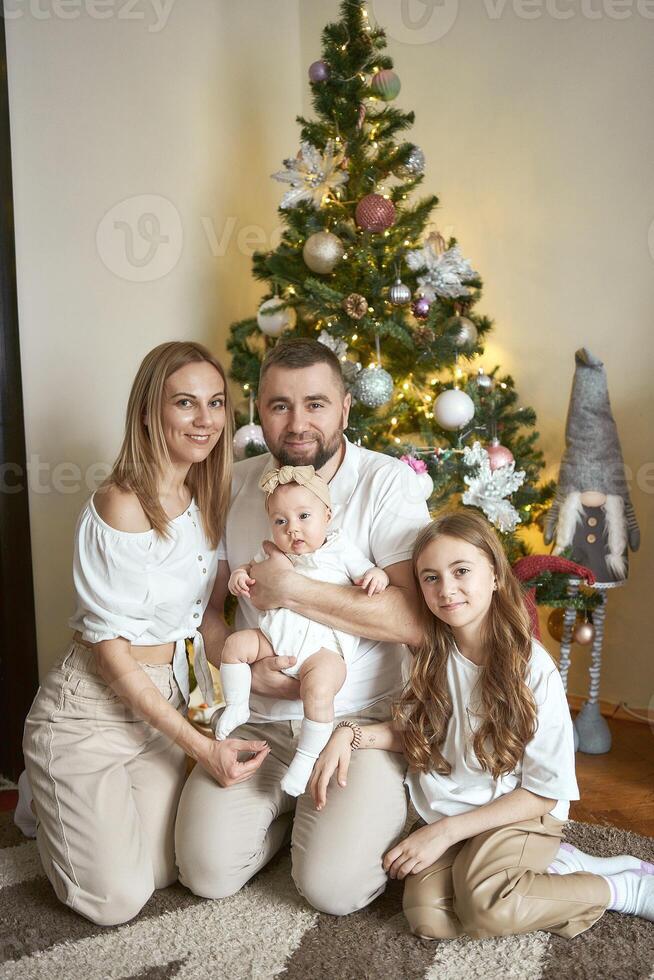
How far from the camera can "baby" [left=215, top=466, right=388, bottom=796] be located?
1.90 metres

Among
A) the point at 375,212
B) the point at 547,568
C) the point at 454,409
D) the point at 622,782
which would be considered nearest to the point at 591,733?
the point at 622,782

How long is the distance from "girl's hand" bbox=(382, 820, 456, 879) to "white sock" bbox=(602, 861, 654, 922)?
347mm

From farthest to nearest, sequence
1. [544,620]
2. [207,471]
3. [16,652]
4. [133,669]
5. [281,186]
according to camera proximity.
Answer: [281,186] < [544,620] < [16,652] < [207,471] < [133,669]

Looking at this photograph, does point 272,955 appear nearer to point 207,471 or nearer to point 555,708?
point 555,708

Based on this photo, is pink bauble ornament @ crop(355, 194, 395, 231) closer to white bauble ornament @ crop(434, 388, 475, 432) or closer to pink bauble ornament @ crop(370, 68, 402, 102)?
pink bauble ornament @ crop(370, 68, 402, 102)

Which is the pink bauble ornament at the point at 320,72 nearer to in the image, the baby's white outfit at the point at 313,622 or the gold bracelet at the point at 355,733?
the baby's white outfit at the point at 313,622

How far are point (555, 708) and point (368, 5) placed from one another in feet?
9.61

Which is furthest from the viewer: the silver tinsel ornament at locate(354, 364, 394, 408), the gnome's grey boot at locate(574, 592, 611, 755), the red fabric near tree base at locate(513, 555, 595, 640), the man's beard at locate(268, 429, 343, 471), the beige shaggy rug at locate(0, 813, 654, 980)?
the gnome's grey boot at locate(574, 592, 611, 755)

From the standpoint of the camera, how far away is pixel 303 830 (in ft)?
6.27

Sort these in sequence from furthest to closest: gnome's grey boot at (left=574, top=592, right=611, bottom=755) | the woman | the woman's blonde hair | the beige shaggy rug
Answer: gnome's grey boot at (left=574, top=592, right=611, bottom=755)
the woman's blonde hair
the woman
the beige shaggy rug

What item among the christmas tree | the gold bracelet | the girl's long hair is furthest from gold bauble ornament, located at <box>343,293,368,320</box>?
the gold bracelet

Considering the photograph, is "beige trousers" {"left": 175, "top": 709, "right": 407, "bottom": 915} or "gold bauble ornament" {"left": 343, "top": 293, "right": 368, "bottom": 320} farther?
"gold bauble ornament" {"left": 343, "top": 293, "right": 368, "bottom": 320}

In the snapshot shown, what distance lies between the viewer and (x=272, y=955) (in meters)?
1.73

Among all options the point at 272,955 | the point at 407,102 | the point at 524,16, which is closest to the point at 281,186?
the point at 407,102
